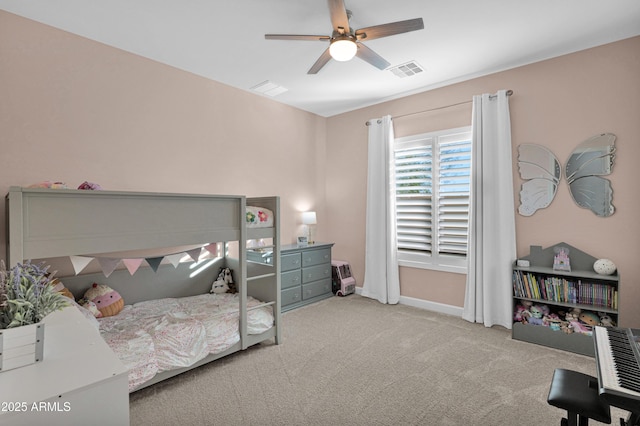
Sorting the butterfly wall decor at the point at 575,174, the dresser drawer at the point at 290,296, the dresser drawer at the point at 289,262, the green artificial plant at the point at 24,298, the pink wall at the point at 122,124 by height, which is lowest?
the dresser drawer at the point at 290,296

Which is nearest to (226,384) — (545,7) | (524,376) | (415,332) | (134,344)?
(134,344)

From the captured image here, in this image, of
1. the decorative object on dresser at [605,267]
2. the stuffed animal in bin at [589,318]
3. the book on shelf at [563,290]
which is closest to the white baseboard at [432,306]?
the book on shelf at [563,290]

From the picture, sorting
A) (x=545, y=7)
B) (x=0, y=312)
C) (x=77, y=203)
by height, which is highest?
(x=545, y=7)

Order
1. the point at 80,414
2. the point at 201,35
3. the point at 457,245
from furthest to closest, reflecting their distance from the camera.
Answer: the point at 457,245
the point at 201,35
the point at 80,414

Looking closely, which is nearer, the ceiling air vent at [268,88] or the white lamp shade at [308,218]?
the ceiling air vent at [268,88]

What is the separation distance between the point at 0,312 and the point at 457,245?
401 centimetres

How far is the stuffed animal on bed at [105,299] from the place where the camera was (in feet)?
9.09

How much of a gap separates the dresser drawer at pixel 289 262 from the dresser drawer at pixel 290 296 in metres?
0.28

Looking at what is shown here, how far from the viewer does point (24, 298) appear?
3.50 feet

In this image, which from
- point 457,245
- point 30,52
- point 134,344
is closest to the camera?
point 134,344

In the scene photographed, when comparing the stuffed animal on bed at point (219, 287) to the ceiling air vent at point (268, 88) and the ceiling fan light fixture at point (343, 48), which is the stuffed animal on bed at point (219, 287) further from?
the ceiling fan light fixture at point (343, 48)

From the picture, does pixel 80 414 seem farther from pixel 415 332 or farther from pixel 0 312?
pixel 415 332

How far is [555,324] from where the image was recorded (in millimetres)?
3051

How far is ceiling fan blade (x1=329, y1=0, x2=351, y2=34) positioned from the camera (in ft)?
6.67
